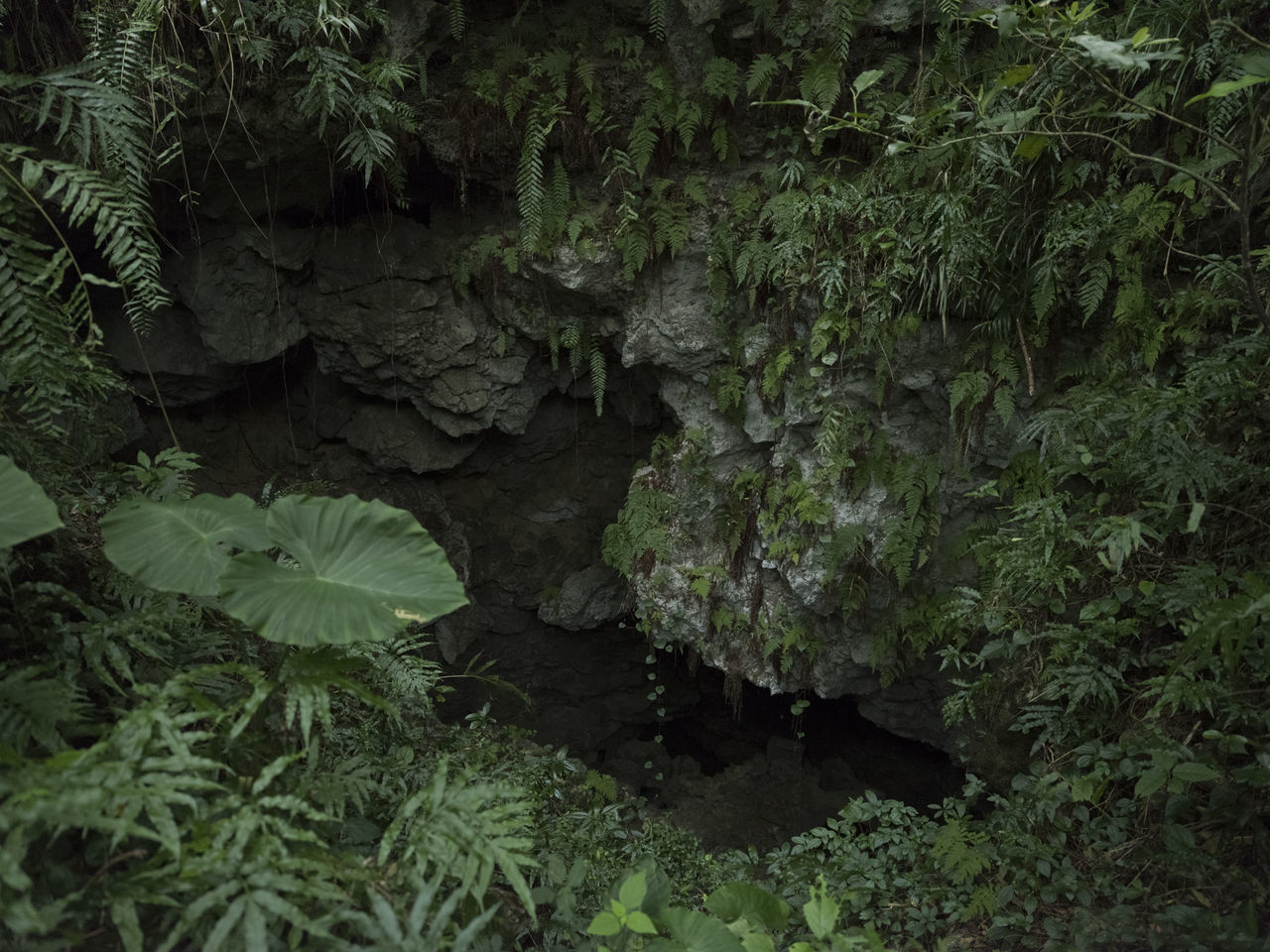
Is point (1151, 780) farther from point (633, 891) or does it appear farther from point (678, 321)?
point (678, 321)

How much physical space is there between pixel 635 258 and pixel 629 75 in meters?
1.28

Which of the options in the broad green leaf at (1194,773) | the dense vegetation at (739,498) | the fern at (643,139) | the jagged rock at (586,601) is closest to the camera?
the dense vegetation at (739,498)

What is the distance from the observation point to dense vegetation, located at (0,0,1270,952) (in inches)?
71.9

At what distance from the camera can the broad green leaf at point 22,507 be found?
1706 millimetres

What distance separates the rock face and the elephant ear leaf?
3349 millimetres

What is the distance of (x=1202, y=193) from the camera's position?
11.8 feet

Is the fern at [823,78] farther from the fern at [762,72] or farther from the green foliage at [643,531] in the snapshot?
the green foliage at [643,531]

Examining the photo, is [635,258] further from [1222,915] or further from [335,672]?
[1222,915]

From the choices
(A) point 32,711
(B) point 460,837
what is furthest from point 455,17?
(B) point 460,837

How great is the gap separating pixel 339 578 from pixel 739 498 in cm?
392

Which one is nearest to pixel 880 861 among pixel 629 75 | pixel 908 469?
pixel 908 469

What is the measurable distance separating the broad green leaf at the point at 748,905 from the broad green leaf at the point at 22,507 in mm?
2072

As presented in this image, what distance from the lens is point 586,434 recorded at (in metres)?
6.85

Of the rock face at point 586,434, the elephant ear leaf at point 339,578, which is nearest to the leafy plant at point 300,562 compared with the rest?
the elephant ear leaf at point 339,578
